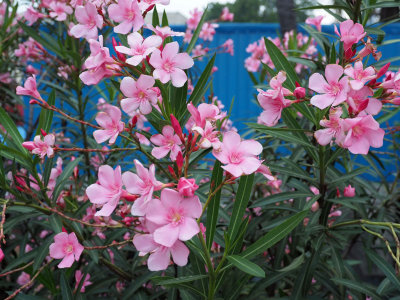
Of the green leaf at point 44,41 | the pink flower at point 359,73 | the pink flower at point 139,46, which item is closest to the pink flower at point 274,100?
the pink flower at point 359,73

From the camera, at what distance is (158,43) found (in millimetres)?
736

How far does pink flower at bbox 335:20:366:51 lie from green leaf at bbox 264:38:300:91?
18 centimetres

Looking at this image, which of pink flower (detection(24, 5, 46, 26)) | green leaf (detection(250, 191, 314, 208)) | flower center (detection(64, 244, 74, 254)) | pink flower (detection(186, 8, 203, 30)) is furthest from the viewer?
pink flower (detection(186, 8, 203, 30))

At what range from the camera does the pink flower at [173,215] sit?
59 centimetres

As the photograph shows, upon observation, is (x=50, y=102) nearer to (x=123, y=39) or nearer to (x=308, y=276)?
(x=123, y=39)

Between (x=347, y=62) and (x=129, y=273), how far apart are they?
0.95m

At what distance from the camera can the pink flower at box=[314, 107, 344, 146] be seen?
74cm

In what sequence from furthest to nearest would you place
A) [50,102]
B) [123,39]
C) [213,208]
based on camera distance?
[50,102] < [123,39] < [213,208]

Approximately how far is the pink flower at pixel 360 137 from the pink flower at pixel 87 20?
1.85 ft

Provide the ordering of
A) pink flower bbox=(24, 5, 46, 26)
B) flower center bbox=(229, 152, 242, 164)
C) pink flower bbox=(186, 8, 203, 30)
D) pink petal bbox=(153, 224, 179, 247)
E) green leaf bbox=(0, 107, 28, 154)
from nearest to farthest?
1. pink petal bbox=(153, 224, 179, 247)
2. flower center bbox=(229, 152, 242, 164)
3. green leaf bbox=(0, 107, 28, 154)
4. pink flower bbox=(24, 5, 46, 26)
5. pink flower bbox=(186, 8, 203, 30)

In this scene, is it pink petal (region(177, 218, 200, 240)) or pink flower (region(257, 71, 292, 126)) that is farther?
pink flower (region(257, 71, 292, 126))

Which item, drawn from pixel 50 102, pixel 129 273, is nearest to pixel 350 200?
pixel 129 273

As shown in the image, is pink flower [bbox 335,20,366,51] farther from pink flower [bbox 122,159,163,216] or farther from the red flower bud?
pink flower [bbox 122,159,163,216]

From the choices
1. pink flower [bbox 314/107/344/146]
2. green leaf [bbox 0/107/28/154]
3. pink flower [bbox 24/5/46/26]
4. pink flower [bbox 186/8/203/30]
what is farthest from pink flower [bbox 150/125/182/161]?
pink flower [bbox 186/8/203/30]
